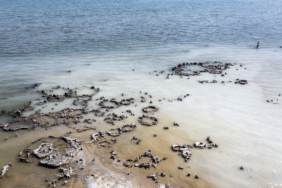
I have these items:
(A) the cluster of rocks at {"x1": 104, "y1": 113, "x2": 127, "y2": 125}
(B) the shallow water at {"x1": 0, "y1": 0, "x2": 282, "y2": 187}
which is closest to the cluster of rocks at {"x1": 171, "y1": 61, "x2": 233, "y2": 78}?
(B) the shallow water at {"x1": 0, "y1": 0, "x2": 282, "y2": 187}

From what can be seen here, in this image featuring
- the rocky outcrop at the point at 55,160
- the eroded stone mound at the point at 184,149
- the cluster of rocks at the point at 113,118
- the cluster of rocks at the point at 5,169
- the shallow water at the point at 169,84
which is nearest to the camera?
the cluster of rocks at the point at 5,169

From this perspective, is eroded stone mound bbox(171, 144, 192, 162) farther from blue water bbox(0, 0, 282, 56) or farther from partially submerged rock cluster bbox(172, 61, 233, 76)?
blue water bbox(0, 0, 282, 56)

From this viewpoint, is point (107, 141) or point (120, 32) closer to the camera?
point (107, 141)

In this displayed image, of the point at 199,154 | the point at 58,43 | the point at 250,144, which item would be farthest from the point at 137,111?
the point at 58,43

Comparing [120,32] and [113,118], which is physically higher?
[120,32]

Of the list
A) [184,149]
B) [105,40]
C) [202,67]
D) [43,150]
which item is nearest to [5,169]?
[43,150]

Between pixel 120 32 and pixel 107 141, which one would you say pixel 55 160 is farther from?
pixel 120 32

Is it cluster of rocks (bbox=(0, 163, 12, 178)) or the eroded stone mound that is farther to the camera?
the eroded stone mound

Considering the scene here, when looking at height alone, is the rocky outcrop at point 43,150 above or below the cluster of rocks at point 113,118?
below

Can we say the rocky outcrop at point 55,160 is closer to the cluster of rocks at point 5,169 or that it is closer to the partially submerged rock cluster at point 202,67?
the cluster of rocks at point 5,169

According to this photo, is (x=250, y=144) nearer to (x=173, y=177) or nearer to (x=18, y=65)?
(x=173, y=177)

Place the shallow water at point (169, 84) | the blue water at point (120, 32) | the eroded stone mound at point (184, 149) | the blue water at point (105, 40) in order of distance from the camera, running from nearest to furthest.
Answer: the shallow water at point (169, 84) → the eroded stone mound at point (184, 149) → the blue water at point (105, 40) → the blue water at point (120, 32)

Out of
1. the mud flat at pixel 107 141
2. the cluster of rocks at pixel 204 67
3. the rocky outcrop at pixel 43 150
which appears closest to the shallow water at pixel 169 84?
the mud flat at pixel 107 141
